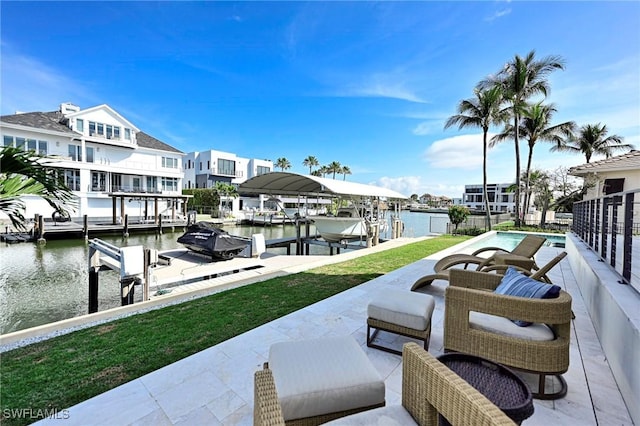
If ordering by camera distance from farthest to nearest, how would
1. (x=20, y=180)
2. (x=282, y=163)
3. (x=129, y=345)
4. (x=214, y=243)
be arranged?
(x=282, y=163) → (x=214, y=243) → (x=129, y=345) → (x=20, y=180)

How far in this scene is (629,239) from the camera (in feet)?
9.00

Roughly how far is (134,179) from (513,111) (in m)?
31.3

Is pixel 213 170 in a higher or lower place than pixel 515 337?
higher

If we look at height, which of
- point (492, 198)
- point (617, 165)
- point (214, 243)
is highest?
point (492, 198)

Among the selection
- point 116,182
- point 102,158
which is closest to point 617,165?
point 116,182

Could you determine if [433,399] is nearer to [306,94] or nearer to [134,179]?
[306,94]

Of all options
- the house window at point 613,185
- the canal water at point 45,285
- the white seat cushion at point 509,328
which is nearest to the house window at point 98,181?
the canal water at point 45,285

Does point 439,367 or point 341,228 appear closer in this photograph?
point 439,367

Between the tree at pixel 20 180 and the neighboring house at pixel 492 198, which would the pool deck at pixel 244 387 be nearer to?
the tree at pixel 20 180

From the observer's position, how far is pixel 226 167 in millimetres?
46344

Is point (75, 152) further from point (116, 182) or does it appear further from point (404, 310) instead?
point (404, 310)

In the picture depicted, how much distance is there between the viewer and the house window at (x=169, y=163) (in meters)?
30.0

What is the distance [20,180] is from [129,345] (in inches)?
79.5

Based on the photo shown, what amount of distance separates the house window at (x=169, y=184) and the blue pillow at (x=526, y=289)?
3223 centimetres
